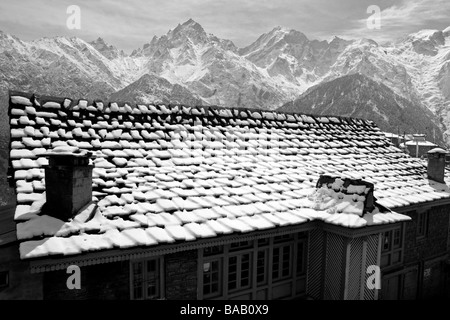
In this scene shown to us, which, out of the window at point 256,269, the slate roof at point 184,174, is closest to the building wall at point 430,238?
the slate roof at point 184,174

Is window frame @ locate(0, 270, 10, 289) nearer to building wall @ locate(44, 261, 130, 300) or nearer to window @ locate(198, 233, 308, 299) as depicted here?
building wall @ locate(44, 261, 130, 300)

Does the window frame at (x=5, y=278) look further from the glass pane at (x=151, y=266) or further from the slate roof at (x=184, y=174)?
the glass pane at (x=151, y=266)

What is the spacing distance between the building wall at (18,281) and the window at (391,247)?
33.7ft

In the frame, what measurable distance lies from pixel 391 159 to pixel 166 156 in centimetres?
1006

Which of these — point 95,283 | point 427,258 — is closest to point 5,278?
point 95,283

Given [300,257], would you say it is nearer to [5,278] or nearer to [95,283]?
[95,283]

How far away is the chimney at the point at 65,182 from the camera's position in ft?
23.5

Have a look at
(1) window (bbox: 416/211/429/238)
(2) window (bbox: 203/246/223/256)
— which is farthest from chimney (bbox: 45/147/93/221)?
(1) window (bbox: 416/211/429/238)

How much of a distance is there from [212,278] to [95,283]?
9.49 feet

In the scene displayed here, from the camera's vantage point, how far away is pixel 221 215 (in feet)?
27.8

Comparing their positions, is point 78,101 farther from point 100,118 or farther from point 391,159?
point 391,159

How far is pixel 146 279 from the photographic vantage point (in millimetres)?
7824

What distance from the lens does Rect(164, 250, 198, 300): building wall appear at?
8.02 m

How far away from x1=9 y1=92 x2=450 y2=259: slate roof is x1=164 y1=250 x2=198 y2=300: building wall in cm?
86
